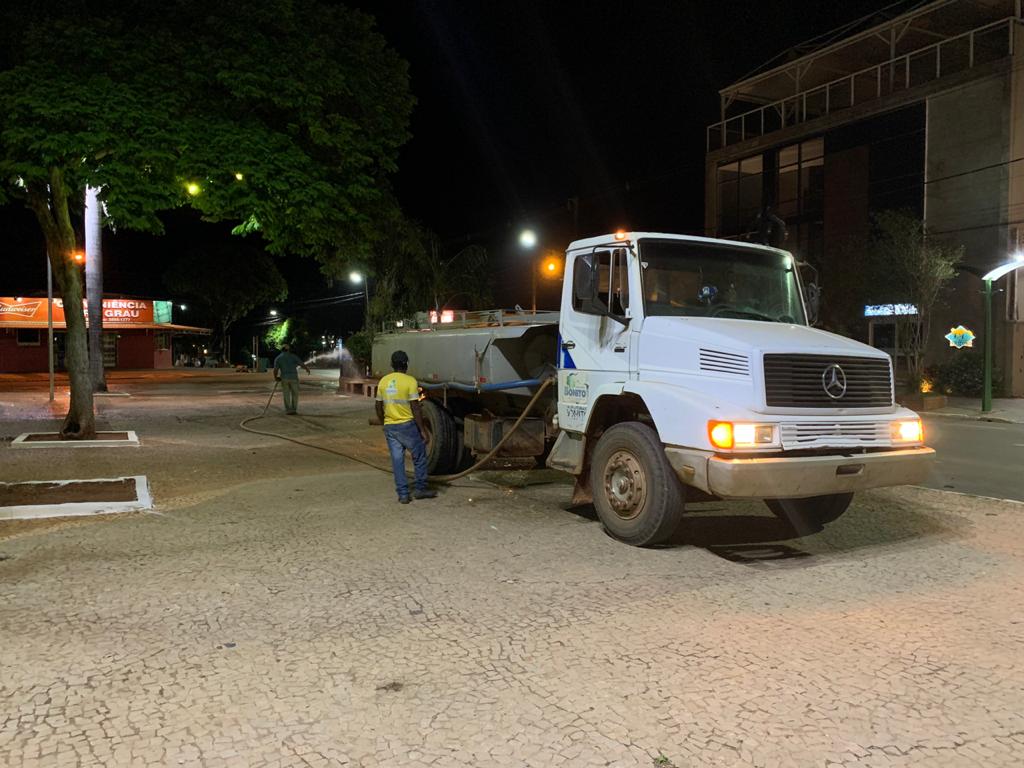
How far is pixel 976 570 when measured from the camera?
19.9ft

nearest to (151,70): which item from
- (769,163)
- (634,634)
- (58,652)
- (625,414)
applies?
(625,414)

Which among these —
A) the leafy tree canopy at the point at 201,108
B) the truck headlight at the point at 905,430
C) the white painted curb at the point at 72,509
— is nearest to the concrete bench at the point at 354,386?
the leafy tree canopy at the point at 201,108

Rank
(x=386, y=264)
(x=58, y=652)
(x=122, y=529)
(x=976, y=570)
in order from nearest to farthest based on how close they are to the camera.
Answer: (x=58, y=652) < (x=976, y=570) < (x=122, y=529) < (x=386, y=264)

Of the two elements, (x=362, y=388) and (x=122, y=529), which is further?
(x=362, y=388)

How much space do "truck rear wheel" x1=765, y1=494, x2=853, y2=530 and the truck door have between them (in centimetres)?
219

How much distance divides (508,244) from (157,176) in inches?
1292

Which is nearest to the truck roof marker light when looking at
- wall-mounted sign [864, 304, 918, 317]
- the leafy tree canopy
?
the leafy tree canopy

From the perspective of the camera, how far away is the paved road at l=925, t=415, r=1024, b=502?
32.7ft

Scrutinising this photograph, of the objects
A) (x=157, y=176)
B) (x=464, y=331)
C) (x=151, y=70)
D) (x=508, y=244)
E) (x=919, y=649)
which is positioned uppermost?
(x=508, y=244)

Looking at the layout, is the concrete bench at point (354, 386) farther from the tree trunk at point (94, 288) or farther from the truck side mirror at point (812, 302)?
the truck side mirror at point (812, 302)

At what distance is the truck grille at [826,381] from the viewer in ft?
19.6

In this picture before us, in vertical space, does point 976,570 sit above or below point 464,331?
below

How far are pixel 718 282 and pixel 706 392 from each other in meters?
1.51

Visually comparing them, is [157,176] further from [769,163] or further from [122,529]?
[769,163]
